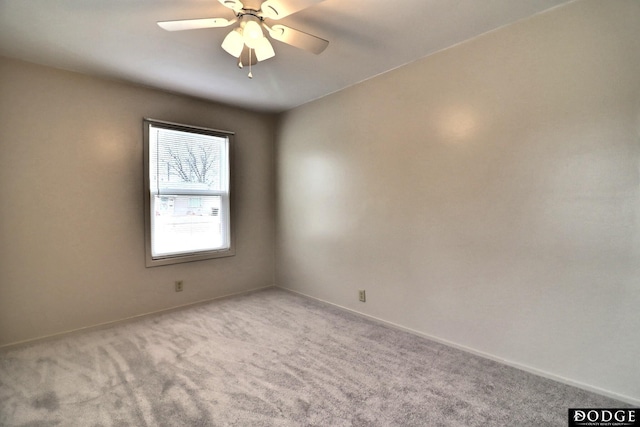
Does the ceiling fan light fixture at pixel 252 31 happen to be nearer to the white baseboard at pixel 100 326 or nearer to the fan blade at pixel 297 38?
the fan blade at pixel 297 38

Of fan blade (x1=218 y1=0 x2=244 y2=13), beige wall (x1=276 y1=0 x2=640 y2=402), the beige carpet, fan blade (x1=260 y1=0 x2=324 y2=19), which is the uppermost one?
fan blade (x1=218 y1=0 x2=244 y2=13)

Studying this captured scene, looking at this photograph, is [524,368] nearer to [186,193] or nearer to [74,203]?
[186,193]

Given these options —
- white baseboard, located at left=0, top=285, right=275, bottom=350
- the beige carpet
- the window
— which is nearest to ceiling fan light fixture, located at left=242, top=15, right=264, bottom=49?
the window

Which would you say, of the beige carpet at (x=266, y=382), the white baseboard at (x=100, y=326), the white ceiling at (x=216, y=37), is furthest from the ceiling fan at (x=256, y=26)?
the white baseboard at (x=100, y=326)

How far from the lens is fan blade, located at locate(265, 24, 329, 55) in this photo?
5.74 feet

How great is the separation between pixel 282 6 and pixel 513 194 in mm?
1953

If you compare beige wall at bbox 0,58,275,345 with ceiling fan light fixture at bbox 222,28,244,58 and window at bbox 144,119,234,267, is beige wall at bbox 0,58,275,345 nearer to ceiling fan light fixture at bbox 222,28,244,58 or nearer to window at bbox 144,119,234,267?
window at bbox 144,119,234,267

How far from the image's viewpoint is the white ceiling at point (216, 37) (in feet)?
6.20

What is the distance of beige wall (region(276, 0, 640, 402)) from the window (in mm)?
1619

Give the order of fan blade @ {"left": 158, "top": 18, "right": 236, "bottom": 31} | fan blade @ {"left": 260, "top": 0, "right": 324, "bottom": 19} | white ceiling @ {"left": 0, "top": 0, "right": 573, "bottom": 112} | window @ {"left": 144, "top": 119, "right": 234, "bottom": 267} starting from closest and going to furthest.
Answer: fan blade @ {"left": 260, "top": 0, "right": 324, "bottom": 19}
fan blade @ {"left": 158, "top": 18, "right": 236, "bottom": 31}
white ceiling @ {"left": 0, "top": 0, "right": 573, "bottom": 112}
window @ {"left": 144, "top": 119, "right": 234, "bottom": 267}

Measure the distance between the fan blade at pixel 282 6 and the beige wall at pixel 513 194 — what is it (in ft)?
4.76

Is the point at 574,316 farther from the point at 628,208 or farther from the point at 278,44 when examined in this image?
the point at 278,44

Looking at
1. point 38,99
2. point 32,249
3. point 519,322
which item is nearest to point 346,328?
point 519,322

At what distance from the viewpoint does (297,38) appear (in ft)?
5.98
